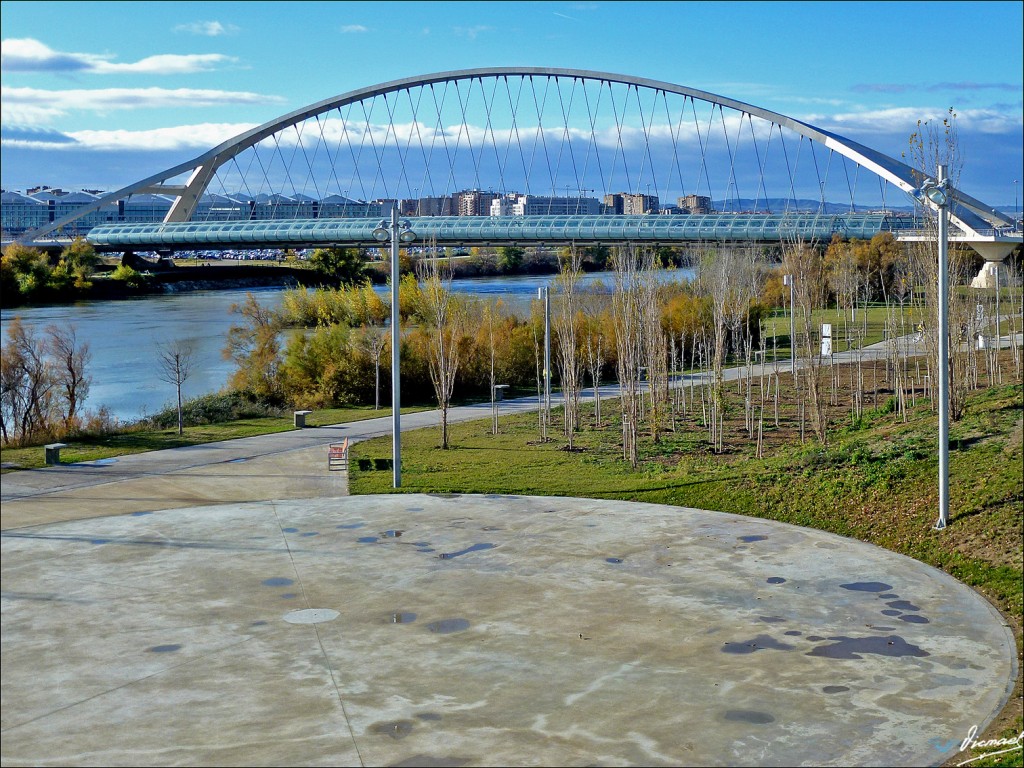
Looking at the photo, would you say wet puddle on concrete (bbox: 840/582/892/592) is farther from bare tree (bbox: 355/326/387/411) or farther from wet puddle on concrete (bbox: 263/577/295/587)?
bare tree (bbox: 355/326/387/411)

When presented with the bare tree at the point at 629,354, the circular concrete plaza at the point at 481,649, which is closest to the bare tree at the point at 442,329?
the bare tree at the point at 629,354

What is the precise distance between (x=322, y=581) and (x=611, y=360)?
103 ft

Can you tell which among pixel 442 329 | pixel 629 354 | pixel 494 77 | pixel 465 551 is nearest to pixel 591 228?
pixel 494 77

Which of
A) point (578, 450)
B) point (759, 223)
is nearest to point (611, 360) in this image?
point (578, 450)

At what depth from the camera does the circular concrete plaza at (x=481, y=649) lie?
33.0 feet

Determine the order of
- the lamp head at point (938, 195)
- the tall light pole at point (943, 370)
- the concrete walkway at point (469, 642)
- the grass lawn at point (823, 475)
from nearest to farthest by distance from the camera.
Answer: the concrete walkway at point (469, 642), the grass lawn at point (823, 475), the lamp head at point (938, 195), the tall light pole at point (943, 370)

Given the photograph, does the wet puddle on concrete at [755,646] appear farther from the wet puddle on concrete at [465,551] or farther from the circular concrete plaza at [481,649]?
the wet puddle on concrete at [465,551]

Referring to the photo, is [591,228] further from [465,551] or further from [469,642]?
[469,642]

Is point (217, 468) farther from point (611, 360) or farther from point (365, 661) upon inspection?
point (611, 360)

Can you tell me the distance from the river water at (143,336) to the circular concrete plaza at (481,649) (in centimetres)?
1521

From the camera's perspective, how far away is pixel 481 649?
42.0 feet

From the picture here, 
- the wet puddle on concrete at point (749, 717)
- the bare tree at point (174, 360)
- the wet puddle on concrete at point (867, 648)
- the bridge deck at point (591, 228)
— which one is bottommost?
the wet puddle on concrete at point (749, 717)

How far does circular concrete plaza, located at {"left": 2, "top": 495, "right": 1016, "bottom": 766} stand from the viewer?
10.1 metres

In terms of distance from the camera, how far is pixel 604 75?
243ft
